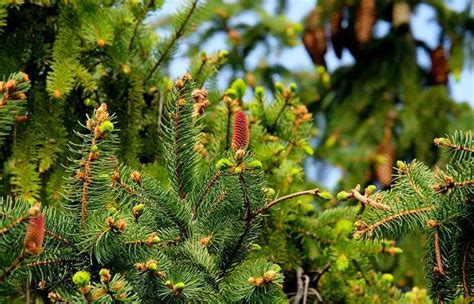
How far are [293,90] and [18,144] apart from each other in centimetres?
67

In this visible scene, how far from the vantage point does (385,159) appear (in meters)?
4.07

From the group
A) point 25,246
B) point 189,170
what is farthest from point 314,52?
point 25,246

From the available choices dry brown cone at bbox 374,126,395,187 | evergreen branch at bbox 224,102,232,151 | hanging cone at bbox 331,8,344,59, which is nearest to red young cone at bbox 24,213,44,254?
evergreen branch at bbox 224,102,232,151

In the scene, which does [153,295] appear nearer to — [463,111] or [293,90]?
[293,90]

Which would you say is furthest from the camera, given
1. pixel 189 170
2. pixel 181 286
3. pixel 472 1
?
pixel 472 1

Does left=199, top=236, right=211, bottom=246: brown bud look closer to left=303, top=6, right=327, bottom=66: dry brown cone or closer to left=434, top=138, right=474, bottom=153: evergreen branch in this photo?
left=434, top=138, right=474, bottom=153: evergreen branch

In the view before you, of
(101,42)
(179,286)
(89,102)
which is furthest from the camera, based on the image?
(89,102)

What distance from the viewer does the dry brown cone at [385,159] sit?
4.00 metres

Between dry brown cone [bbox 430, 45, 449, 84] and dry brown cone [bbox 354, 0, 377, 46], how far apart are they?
1.14 ft

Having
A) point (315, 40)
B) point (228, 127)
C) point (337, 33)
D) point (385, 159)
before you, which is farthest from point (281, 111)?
point (337, 33)

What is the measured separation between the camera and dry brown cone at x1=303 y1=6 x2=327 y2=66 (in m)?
4.24

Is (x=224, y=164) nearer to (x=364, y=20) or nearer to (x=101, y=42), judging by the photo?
(x=101, y=42)

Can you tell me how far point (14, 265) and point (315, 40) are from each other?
10.7 feet

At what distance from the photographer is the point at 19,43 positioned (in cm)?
204
